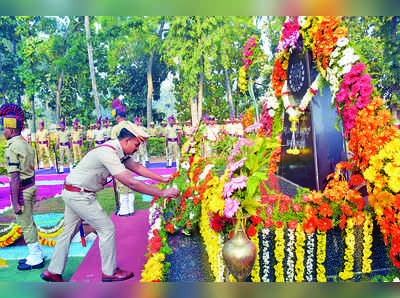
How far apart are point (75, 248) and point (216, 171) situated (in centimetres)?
262

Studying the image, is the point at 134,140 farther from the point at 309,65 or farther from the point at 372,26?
the point at 372,26

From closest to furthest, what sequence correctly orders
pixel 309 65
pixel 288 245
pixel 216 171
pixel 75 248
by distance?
pixel 288 245 < pixel 216 171 < pixel 75 248 < pixel 309 65

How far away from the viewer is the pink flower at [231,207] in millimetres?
1912

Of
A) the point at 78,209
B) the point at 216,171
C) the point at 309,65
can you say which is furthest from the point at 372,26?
the point at 78,209

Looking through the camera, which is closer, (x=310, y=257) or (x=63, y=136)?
(x=310, y=257)

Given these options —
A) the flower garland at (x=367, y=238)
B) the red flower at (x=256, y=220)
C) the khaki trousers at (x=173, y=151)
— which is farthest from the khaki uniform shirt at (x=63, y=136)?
the flower garland at (x=367, y=238)

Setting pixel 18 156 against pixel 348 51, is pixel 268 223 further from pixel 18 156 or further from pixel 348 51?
pixel 18 156

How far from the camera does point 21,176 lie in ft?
10.7

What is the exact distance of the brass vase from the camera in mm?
1988

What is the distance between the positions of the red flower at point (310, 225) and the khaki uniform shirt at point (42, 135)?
889 cm

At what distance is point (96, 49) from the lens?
23.5 ft

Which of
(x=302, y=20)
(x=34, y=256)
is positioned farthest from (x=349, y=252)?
(x=34, y=256)

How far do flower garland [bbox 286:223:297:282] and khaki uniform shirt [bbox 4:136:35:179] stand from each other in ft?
10.2

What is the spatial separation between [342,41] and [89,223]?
3.33 meters
